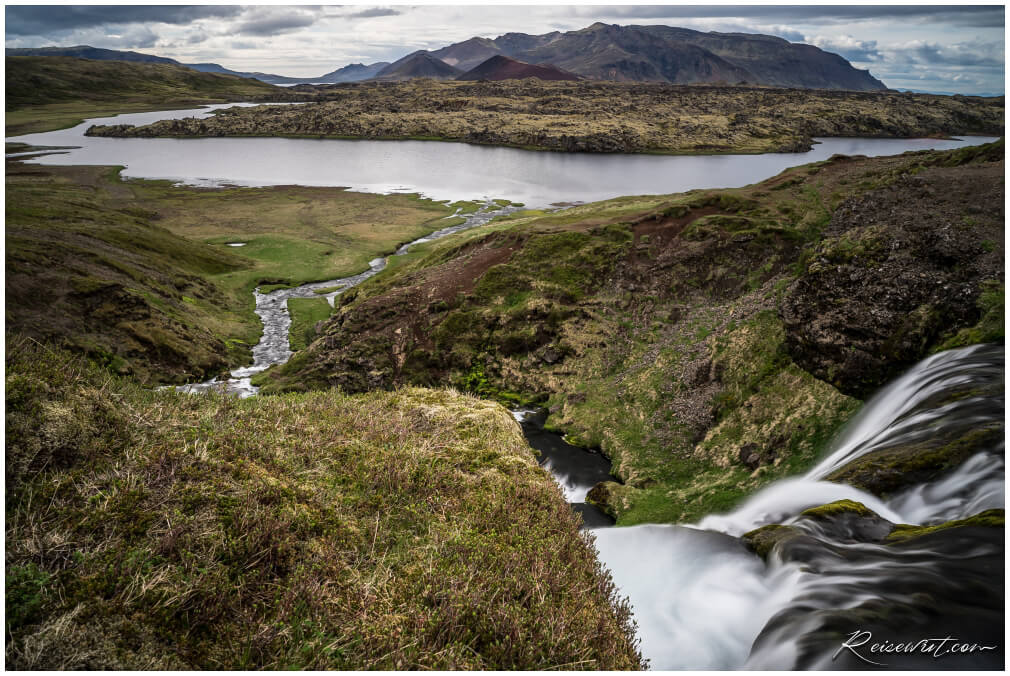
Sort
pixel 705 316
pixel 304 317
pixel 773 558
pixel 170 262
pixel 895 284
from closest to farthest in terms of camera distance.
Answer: pixel 773 558 < pixel 895 284 < pixel 705 316 < pixel 304 317 < pixel 170 262

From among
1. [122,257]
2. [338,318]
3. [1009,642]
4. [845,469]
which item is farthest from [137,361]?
[1009,642]

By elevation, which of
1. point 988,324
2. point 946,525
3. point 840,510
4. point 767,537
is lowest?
point 767,537

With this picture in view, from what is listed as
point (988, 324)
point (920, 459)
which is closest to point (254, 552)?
point (920, 459)

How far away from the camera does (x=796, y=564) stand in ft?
40.1

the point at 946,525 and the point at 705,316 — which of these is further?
the point at 705,316

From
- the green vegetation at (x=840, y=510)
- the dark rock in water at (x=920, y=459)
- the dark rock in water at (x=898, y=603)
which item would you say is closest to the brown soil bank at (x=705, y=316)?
the dark rock in water at (x=920, y=459)

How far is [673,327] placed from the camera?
3291 centimetres

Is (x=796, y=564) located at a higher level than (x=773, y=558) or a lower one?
higher

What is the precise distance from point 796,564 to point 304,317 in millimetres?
45609

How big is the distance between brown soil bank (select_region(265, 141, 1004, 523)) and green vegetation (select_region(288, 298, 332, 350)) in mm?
4008

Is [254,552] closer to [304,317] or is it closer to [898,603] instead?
[898,603]

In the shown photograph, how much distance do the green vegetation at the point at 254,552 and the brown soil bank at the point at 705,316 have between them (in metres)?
11.3

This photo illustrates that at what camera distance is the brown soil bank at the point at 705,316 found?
20250mm

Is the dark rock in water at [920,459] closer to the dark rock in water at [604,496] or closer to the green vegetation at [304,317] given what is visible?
the dark rock in water at [604,496]
